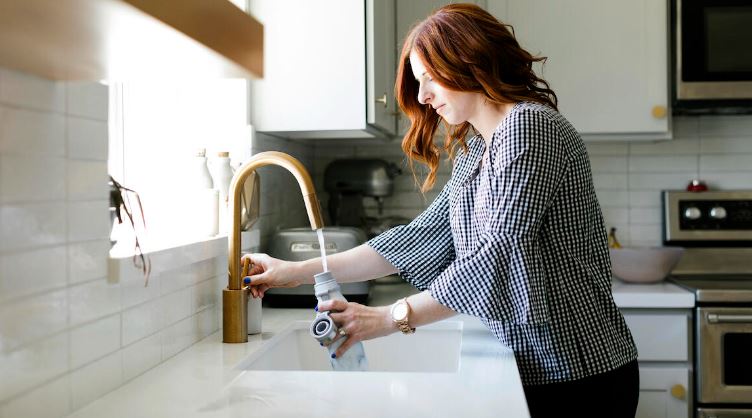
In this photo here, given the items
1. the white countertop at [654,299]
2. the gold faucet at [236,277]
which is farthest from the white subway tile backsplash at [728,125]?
the gold faucet at [236,277]

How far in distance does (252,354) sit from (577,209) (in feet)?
2.21

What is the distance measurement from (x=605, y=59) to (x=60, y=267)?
2172mm

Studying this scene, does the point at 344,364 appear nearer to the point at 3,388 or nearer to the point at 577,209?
the point at 577,209

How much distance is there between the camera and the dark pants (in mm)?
1455

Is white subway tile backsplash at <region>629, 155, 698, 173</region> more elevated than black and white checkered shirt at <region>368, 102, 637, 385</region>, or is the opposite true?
white subway tile backsplash at <region>629, 155, 698, 173</region>

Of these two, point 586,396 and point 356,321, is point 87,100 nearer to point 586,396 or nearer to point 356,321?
point 356,321

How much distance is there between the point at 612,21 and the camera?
2783mm

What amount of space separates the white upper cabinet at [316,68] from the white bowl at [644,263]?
3.59 ft

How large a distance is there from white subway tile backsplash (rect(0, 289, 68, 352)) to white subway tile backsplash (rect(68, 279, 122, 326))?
0.03 m

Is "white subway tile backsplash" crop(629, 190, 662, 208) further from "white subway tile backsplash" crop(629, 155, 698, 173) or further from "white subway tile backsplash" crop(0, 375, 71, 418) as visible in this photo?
"white subway tile backsplash" crop(0, 375, 71, 418)

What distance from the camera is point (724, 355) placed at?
2514 mm

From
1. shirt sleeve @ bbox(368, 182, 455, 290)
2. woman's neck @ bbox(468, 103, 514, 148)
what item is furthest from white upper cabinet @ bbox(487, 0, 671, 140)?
woman's neck @ bbox(468, 103, 514, 148)

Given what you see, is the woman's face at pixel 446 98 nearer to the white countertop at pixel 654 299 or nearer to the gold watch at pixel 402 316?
the gold watch at pixel 402 316

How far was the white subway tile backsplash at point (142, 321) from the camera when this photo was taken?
134 centimetres
